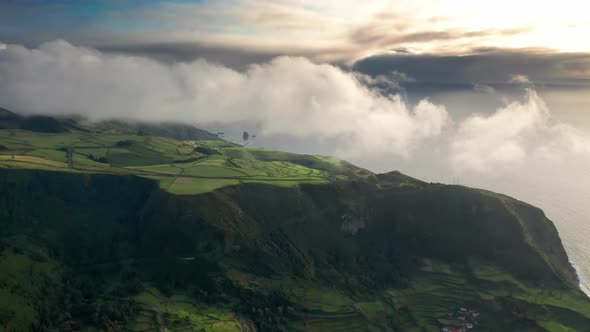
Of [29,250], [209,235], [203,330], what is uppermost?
[209,235]

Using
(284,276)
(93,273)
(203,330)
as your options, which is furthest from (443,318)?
(93,273)

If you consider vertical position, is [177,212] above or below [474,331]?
above

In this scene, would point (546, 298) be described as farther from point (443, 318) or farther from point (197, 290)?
point (197, 290)

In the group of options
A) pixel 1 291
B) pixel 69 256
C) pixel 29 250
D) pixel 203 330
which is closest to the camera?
pixel 1 291

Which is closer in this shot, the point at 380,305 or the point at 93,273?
the point at 93,273

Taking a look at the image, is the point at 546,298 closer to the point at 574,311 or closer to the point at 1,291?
the point at 574,311

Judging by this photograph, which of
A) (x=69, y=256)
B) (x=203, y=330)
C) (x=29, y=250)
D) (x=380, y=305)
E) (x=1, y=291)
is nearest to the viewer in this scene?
(x=1, y=291)

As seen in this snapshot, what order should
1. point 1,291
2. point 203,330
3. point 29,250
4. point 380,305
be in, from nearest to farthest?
point 1,291 < point 203,330 < point 29,250 < point 380,305

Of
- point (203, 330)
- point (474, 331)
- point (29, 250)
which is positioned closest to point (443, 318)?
point (474, 331)

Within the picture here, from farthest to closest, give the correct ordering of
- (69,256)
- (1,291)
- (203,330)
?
(69,256), (203,330), (1,291)

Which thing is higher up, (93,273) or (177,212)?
(177,212)
